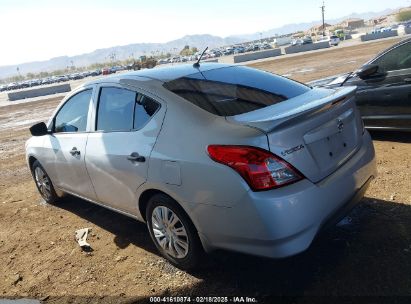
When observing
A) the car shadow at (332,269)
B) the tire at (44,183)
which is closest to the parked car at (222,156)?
the car shadow at (332,269)

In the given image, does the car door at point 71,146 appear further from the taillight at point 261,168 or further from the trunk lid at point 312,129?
the taillight at point 261,168

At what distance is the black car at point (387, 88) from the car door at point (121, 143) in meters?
3.98

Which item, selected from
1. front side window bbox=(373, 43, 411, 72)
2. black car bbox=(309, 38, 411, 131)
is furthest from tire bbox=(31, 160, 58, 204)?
front side window bbox=(373, 43, 411, 72)

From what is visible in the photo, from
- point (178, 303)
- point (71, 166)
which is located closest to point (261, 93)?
point (178, 303)

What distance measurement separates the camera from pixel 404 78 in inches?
227

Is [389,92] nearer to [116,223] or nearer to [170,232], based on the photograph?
[170,232]

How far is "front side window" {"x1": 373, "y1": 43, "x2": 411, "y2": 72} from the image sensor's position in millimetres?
5841

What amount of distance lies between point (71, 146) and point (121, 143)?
108 centimetres

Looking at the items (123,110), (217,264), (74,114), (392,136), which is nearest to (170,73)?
(123,110)

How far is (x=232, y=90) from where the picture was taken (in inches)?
142

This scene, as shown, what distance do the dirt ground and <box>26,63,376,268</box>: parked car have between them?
1.14 feet

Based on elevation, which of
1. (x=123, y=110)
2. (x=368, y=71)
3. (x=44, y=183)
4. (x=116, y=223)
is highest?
(x=123, y=110)

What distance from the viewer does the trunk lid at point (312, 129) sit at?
281 centimetres

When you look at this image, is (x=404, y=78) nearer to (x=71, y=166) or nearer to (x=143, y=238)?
(x=143, y=238)
